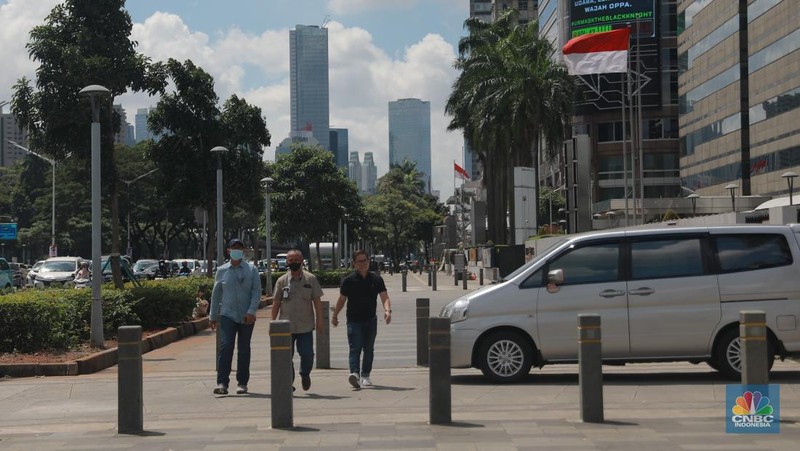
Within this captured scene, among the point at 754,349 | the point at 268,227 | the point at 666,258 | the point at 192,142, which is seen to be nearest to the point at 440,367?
the point at 754,349

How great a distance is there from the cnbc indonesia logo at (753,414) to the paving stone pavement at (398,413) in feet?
0.44

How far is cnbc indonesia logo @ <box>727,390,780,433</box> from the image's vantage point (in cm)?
899

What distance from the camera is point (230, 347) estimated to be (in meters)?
11.7

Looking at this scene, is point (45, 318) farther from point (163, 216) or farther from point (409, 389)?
point (163, 216)

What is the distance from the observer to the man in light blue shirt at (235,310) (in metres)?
11.7

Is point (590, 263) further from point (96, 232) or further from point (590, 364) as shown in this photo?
point (96, 232)

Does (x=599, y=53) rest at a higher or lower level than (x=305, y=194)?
higher

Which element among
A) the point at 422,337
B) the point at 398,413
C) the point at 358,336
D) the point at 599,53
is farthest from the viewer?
the point at 599,53

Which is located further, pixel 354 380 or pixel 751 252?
pixel 751 252

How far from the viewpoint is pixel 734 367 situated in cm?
1195

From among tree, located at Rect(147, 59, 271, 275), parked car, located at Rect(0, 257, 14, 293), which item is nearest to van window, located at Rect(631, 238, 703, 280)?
tree, located at Rect(147, 59, 271, 275)

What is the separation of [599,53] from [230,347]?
30389 mm

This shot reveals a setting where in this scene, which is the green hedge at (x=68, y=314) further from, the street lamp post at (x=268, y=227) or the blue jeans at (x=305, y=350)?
the street lamp post at (x=268, y=227)

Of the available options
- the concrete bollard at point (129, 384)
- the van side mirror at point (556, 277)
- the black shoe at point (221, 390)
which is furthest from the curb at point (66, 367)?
the van side mirror at point (556, 277)
